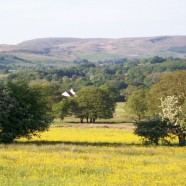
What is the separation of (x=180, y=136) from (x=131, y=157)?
45.3ft

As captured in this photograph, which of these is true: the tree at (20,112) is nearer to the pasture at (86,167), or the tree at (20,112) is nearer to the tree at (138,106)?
the pasture at (86,167)

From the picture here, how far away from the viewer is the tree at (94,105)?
97188 mm

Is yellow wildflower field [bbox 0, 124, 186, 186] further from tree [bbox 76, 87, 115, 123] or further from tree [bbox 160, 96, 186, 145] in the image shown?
tree [bbox 76, 87, 115, 123]

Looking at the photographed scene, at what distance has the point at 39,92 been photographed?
4262 centimetres

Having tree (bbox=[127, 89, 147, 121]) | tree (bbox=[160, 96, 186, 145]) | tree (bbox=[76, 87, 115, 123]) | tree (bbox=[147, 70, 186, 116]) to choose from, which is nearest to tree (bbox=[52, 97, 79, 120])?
tree (bbox=[76, 87, 115, 123])

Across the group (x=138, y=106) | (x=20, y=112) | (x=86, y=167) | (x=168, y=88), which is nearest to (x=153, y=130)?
(x=20, y=112)

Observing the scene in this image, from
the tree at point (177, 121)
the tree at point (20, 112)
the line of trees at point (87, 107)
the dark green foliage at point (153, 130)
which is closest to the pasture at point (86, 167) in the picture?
the tree at point (20, 112)

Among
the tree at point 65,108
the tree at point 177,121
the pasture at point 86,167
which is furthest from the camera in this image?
the tree at point 65,108

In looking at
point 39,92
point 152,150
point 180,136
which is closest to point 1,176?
point 152,150

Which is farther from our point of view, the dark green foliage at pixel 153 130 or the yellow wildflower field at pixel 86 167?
the dark green foliage at pixel 153 130

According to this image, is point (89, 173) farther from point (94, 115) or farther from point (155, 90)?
point (94, 115)

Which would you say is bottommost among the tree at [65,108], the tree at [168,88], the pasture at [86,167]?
the tree at [65,108]

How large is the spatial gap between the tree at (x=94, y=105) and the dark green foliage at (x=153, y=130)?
54742mm

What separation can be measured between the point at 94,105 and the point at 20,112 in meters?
58.0
